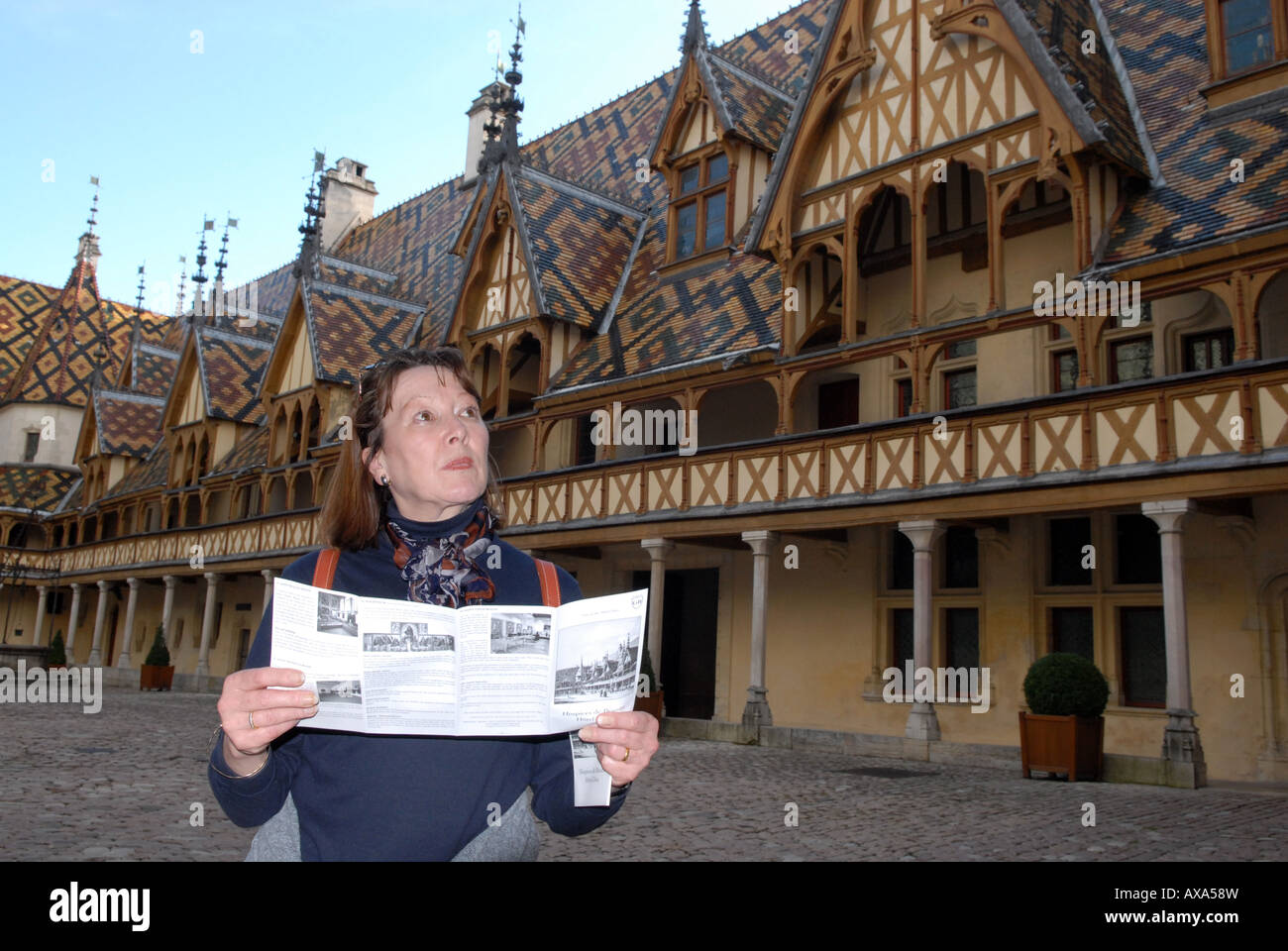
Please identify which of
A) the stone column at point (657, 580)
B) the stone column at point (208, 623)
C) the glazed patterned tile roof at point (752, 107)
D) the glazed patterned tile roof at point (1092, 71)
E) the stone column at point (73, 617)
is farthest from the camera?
the stone column at point (73, 617)

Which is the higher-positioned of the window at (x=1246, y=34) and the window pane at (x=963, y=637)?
the window at (x=1246, y=34)

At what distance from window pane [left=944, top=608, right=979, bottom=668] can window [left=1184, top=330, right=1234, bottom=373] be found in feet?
16.1

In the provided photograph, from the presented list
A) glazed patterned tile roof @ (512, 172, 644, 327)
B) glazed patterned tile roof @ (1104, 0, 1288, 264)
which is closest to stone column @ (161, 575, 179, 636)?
glazed patterned tile roof @ (512, 172, 644, 327)

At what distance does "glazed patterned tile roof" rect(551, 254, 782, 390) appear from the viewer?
59.6ft

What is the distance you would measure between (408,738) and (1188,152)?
50.5 feet

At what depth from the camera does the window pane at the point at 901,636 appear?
17.4 m

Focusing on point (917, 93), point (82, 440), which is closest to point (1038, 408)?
point (917, 93)

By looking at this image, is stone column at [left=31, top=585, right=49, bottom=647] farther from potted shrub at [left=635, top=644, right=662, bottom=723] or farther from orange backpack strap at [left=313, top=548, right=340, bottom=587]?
orange backpack strap at [left=313, top=548, right=340, bottom=587]

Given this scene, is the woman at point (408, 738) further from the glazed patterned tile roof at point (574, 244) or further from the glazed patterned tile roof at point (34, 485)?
the glazed patterned tile roof at point (34, 485)

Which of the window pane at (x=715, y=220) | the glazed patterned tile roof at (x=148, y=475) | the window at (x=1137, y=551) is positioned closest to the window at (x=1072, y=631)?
the window at (x=1137, y=551)

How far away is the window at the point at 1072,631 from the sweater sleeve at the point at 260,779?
47.8ft

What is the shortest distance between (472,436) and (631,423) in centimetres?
1721
